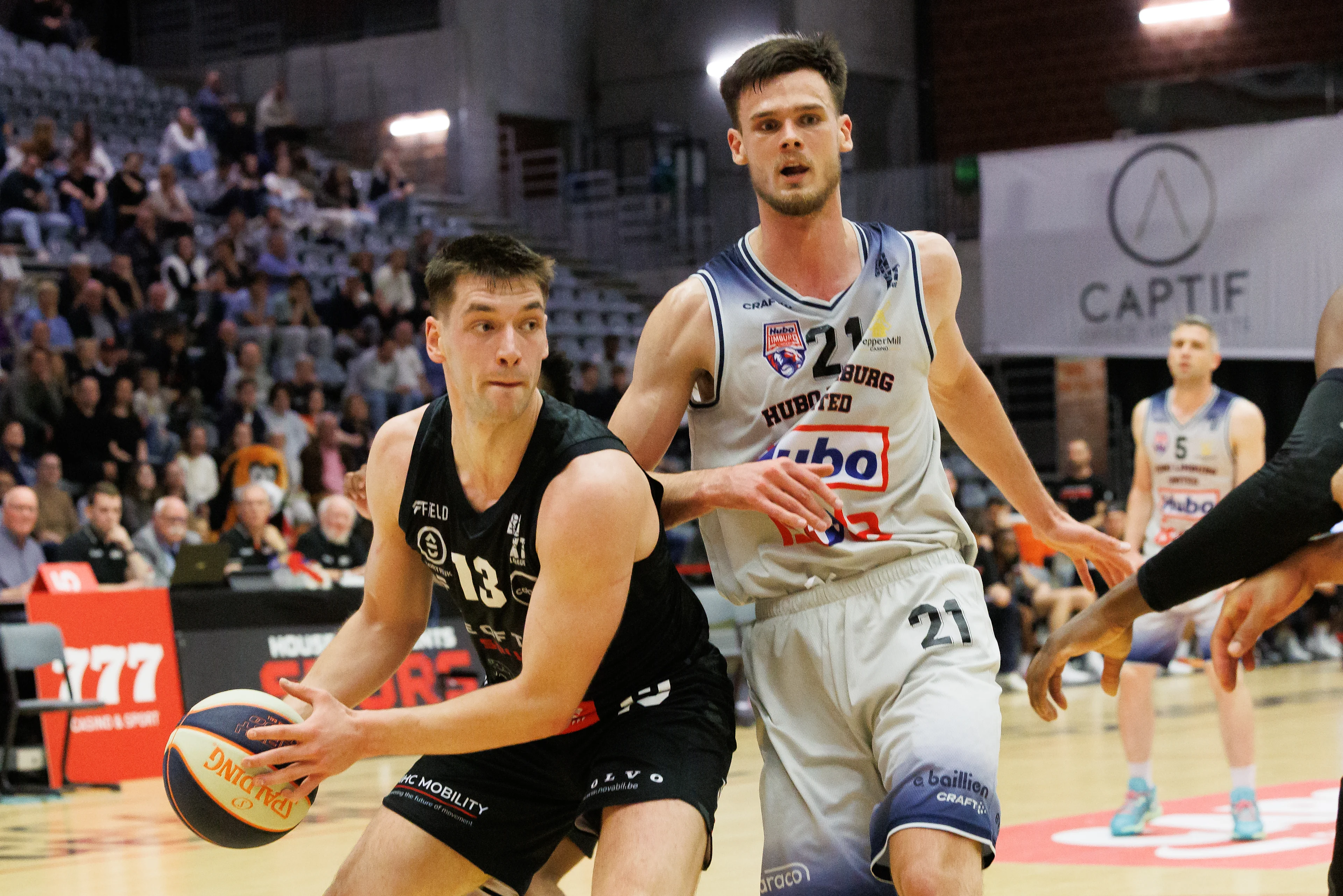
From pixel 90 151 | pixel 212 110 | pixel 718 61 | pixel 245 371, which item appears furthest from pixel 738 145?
pixel 718 61

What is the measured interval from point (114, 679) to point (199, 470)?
320cm

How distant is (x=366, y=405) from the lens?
1448cm

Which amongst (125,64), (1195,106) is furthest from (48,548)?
(125,64)

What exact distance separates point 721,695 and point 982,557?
9.57 metres

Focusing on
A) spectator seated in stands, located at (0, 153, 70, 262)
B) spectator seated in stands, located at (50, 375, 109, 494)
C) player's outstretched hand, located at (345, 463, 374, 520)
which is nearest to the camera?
player's outstretched hand, located at (345, 463, 374, 520)

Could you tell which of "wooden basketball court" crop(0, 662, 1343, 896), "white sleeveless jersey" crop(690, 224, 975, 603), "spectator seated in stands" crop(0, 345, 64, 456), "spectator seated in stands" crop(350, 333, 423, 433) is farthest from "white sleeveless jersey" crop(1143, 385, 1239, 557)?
"spectator seated in stands" crop(350, 333, 423, 433)

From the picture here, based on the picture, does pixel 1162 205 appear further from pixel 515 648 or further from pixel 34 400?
pixel 515 648

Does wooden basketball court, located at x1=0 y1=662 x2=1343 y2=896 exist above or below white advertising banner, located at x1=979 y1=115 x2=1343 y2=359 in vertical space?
below

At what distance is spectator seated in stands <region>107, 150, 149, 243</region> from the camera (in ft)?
50.4

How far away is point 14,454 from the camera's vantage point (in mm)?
11867

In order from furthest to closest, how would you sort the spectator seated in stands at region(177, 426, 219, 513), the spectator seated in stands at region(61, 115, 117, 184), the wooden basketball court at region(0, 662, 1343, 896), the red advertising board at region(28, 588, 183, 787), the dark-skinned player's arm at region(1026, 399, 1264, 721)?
the spectator seated in stands at region(61, 115, 117, 184) < the spectator seated in stands at region(177, 426, 219, 513) < the red advertising board at region(28, 588, 183, 787) < the wooden basketball court at region(0, 662, 1343, 896) < the dark-skinned player's arm at region(1026, 399, 1264, 721)

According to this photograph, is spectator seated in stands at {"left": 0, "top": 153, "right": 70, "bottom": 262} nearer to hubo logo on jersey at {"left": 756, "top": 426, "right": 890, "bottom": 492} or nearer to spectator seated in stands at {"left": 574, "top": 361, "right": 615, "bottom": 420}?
spectator seated in stands at {"left": 574, "top": 361, "right": 615, "bottom": 420}

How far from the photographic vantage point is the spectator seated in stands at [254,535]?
11078 millimetres

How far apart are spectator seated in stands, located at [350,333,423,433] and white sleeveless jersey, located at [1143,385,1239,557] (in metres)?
8.50
